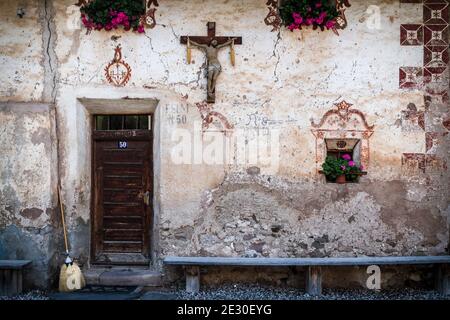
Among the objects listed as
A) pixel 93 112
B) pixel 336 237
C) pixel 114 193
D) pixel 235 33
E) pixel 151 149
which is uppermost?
pixel 235 33

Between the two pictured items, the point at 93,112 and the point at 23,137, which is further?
the point at 93,112

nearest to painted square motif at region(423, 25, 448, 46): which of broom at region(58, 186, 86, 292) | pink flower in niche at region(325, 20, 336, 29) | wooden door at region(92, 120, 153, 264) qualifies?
pink flower in niche at region(325, 20, 336, 29)

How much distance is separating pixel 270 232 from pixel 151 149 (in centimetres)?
197

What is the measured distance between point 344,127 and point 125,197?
3112 mm

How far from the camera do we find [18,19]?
6.29 metres

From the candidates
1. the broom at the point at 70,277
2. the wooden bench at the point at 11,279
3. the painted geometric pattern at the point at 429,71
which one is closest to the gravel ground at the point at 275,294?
the wooden bench at the point at 11,279

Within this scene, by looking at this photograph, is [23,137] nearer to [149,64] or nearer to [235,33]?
[149,64]

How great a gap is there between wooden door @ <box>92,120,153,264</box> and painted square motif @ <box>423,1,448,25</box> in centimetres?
407

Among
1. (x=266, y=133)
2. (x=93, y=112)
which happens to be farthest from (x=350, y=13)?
(x=93, y=112)

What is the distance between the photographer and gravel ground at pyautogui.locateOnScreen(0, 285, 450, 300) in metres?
5.79

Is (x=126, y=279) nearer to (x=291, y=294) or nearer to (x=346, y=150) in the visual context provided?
(x=291, y=294)

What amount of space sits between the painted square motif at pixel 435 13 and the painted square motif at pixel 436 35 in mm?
67

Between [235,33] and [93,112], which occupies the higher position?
[235,33]

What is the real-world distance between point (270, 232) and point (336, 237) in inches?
34.1
